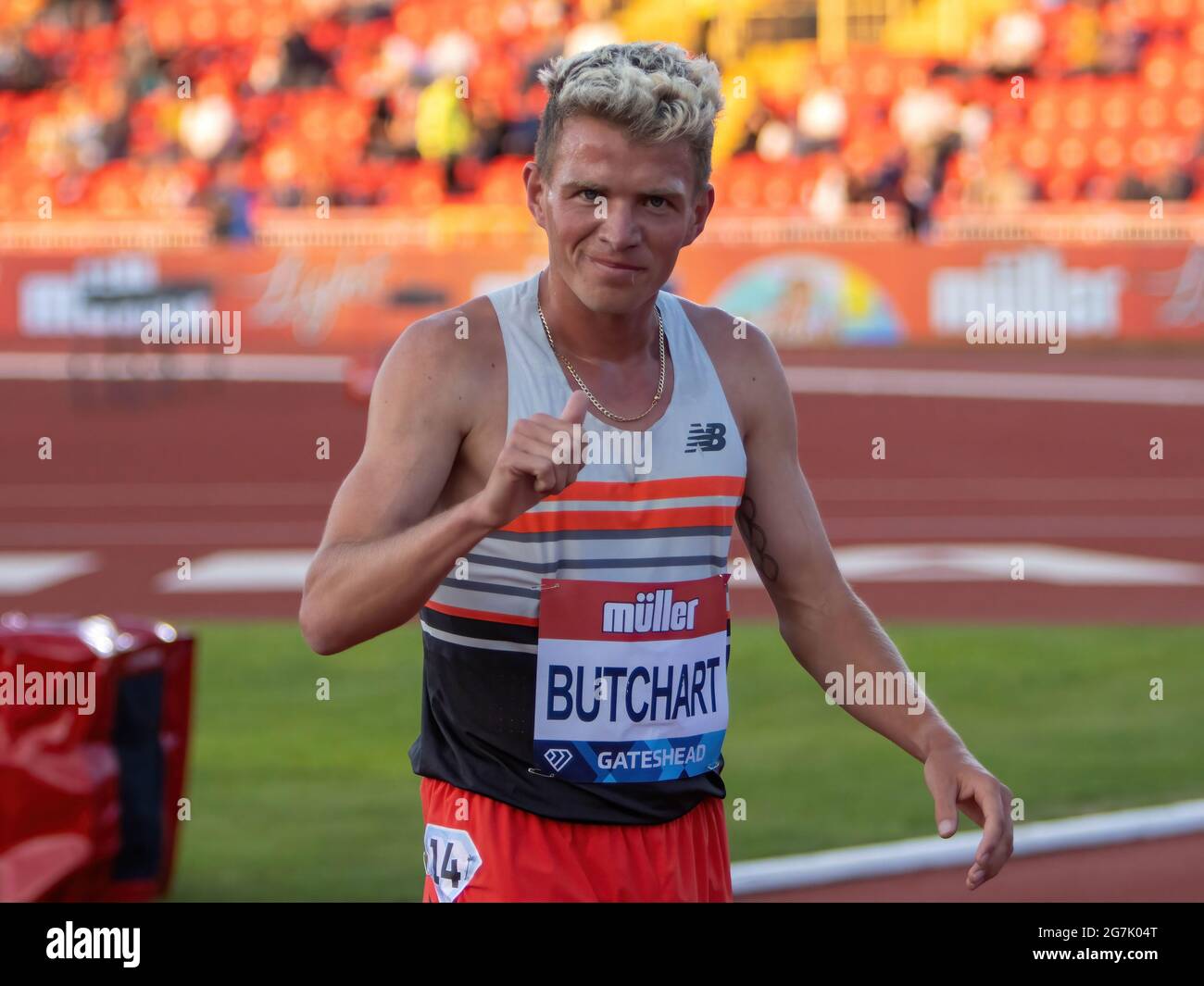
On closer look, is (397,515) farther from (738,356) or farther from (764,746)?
(764,746)

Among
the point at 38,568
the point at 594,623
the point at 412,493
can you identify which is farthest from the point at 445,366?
the point at 38,568

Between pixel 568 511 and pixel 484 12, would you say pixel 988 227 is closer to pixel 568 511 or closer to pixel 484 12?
pixel 484 12

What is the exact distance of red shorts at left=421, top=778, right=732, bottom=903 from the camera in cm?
273

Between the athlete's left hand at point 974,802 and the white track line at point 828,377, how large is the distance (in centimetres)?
1744

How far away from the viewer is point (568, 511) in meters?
2.67

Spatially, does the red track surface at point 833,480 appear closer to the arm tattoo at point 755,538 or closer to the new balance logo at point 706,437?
the arm tattoo at point 755,538

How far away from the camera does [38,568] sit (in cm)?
1268

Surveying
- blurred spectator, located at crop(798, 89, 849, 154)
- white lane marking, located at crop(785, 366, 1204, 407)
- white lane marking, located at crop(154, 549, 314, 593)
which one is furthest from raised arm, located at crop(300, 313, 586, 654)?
blurred spectator, located at crop(798, 89, 849, 154)

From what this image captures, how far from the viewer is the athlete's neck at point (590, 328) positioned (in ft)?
9.21

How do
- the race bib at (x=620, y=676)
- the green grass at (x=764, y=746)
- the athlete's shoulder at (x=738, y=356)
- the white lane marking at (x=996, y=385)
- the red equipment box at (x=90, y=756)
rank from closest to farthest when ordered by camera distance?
1. the race bib at (x=620, y=676)
2. the athlete's shoulder at (x=738, y=356)
3. the red equipment box at (x=90, y=756)
4. the green grass at (x=764, y=746)
5. the white lane marking at (x=996, y=385)

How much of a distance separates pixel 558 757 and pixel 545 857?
0.15 m

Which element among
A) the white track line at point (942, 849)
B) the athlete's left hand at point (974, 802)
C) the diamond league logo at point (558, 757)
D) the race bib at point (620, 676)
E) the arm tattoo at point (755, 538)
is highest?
the arm tattoo at point (755, 538)

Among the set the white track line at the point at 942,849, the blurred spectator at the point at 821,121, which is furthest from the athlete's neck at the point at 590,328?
the blurred spectator at the point at 821,121
